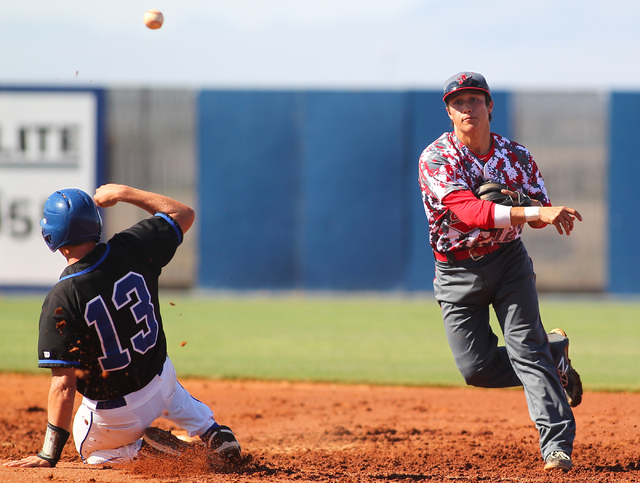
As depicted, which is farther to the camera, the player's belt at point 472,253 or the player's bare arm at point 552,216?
the player's belt at point 472,253

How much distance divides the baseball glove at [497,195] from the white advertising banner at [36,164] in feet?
32.4

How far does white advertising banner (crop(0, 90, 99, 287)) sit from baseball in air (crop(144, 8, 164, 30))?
8.06 metres

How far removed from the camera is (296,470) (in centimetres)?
362

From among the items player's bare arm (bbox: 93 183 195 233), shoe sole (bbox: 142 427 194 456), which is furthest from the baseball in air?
shoe sole (bbox: 142 427 194 456)

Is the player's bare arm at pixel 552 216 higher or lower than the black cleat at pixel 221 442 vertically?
higher

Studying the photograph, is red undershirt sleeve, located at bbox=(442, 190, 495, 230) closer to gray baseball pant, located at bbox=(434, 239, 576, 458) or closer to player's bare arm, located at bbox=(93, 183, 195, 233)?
gray baseball pant, located at bbox=(434, 239, 576, 458)

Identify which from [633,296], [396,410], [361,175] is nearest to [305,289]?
[361,175]

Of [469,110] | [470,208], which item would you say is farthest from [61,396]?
[469,110]

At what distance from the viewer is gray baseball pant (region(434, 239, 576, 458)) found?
11.1 ft

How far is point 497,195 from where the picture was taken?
11.0 feet

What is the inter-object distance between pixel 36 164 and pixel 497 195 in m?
10.7

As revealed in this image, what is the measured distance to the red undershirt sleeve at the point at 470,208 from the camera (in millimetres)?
3211

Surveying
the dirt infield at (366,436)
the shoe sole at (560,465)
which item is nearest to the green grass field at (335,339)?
the dirt infield at (366,436)

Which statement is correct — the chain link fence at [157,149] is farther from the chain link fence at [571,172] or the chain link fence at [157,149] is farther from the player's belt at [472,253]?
the player's belt at [472,253]
